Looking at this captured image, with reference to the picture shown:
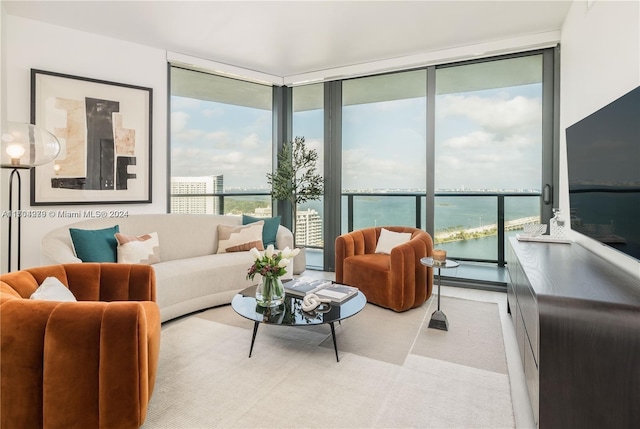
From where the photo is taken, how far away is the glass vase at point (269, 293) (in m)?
2.54

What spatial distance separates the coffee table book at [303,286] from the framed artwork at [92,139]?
2390 millimetres

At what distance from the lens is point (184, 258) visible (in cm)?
385

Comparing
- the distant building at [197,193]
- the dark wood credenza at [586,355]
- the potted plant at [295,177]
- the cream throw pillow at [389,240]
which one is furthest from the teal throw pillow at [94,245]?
the dark wood credenza at [586,355]

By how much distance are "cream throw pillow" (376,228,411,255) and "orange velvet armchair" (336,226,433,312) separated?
7 cm

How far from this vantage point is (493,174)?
4309 mm

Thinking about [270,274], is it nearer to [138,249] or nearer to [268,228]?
[138,249]

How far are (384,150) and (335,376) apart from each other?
10.9 feet

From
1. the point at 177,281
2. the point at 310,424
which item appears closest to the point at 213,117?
the point at 177,281

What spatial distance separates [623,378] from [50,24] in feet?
17.2

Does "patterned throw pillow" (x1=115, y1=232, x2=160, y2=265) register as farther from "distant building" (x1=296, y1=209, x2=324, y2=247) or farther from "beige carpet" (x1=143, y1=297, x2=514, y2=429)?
"distant building" (x1=296, y1=209, x2=324, y2=247)

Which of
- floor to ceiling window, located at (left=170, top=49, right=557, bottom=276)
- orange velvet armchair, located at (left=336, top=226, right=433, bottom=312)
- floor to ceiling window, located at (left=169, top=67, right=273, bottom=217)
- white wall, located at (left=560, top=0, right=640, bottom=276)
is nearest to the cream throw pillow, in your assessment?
orange velvet armchair, located at (left=336, top=226, right=433, bottom=312)

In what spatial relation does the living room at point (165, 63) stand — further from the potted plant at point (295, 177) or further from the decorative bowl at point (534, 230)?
the potted plant at point (295, 177)

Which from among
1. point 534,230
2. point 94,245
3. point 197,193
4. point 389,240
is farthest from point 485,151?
point 94,245

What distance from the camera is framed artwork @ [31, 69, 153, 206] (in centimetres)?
363
